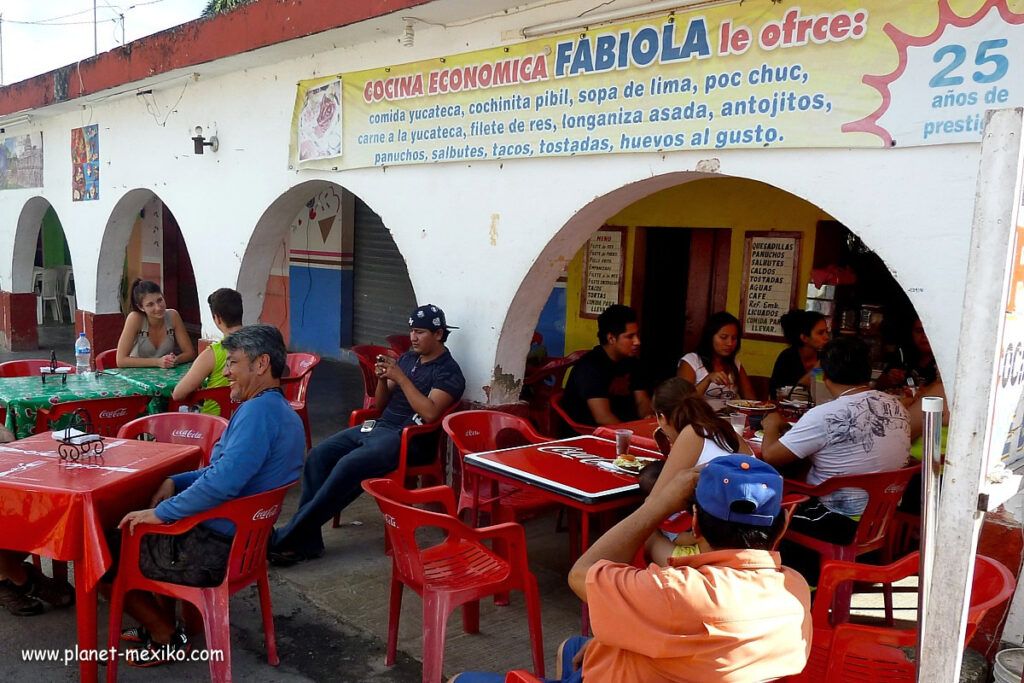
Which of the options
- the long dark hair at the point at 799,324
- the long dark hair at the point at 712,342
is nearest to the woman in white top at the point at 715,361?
the long dark hair at the point at 712,342

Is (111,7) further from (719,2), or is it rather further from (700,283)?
(719,2)

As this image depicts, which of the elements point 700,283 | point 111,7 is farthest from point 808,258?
→ point 111,7

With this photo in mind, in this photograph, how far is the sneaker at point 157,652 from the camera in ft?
11.3

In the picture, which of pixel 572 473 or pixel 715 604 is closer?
pixel 715 604

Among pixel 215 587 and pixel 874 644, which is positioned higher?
pixel 874 644

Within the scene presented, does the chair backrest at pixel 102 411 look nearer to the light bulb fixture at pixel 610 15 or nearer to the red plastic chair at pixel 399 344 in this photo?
the red plastic chair at pixel 399 344

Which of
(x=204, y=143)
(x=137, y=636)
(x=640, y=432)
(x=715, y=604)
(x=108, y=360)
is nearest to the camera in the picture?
(x=715, y=604)

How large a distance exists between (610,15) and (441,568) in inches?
113

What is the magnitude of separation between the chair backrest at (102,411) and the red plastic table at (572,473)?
2.42 meters

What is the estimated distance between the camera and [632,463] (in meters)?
3.89

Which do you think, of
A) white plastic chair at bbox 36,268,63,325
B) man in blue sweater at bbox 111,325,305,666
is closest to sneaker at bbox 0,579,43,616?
man in blue sweater at bbox 111,325,305,666

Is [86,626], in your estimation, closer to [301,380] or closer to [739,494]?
[739,494]

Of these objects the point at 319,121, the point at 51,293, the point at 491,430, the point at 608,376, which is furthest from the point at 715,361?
the point at 51,293

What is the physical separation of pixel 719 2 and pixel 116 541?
3.56m
